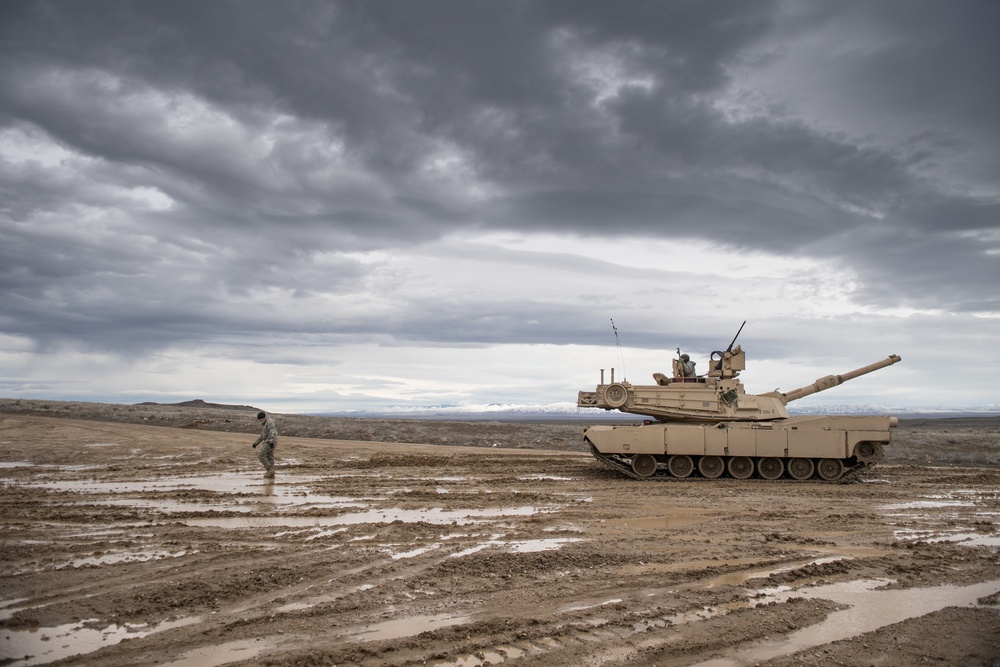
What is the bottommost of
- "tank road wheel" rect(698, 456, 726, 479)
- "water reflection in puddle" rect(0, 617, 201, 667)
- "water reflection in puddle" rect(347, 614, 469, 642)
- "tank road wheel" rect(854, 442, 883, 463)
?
"water reflection in puddle" rect(0, 617, 201, 667)

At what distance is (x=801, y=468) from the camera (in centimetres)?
1925

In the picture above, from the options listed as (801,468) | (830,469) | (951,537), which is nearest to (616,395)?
(801,468)

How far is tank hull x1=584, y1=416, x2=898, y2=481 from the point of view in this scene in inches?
743

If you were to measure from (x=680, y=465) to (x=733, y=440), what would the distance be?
1.60 metres

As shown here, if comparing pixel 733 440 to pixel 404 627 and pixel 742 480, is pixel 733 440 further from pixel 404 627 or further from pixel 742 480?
pixel 404 627

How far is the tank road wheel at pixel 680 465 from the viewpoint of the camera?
63.6 ft

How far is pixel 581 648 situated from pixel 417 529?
5.51m

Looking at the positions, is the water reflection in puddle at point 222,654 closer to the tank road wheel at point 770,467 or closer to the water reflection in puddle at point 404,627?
the water reflection in puddle at point 404,627

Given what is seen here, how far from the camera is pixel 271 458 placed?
728 inches

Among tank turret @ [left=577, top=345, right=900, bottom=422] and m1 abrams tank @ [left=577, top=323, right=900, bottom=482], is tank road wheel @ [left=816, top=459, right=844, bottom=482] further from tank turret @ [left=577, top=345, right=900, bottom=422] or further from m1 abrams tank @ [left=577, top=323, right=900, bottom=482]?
tank turret @ [left=577, top=345, right=900, bottom=422]

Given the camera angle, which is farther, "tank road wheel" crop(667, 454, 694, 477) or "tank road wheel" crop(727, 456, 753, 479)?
"tank road wheel" crop(667, 454, 694, 477)

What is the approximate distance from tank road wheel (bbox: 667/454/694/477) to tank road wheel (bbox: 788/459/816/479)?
2.68m

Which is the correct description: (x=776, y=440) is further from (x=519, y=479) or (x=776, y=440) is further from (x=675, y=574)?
(x=675, y=574)

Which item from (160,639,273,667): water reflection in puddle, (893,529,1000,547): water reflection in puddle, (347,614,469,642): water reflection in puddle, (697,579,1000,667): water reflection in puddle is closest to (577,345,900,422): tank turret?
(893,529,1000,547): water reflection in puddle
